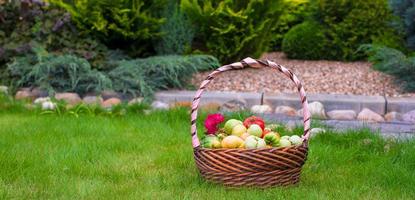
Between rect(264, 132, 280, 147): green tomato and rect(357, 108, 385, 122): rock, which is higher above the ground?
rect(264, 132, 280, 147): green tomato

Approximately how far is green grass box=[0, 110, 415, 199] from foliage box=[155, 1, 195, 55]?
113 inches

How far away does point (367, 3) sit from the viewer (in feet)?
29.6

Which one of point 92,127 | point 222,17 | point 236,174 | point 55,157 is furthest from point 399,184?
point 222,17

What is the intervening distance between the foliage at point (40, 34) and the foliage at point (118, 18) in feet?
0.48

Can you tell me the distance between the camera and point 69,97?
698 centimetres

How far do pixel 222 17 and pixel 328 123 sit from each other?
246cm

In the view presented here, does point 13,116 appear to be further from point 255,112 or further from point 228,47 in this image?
point 228,47

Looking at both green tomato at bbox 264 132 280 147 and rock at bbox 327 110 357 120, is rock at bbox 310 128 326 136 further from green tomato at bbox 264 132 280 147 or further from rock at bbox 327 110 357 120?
green tomato at bbox 264 132 280 147

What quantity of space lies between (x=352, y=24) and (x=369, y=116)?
9.40 ft

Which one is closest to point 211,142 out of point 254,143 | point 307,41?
point 254,143

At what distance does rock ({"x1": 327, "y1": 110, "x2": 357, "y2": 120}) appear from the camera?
648cm

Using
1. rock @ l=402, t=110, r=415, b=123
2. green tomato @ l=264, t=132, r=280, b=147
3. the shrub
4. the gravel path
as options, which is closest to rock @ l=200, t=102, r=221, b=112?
the gravel path

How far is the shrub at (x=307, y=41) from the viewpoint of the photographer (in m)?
9.22

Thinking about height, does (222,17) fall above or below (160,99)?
above
